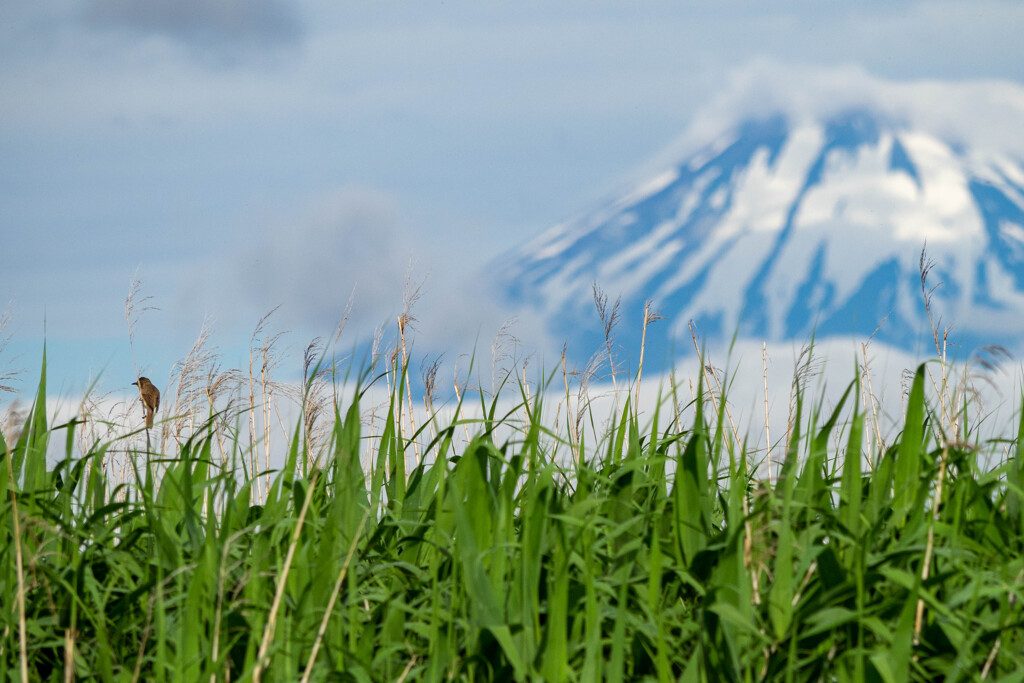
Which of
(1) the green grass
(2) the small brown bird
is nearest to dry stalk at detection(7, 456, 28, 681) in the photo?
(1) the green grass

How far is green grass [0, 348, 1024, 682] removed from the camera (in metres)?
1.96

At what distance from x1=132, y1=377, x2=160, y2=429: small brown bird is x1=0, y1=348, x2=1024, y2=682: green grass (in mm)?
1505

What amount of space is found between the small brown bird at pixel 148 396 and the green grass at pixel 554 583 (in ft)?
4.94

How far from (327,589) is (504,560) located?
0.45 meters

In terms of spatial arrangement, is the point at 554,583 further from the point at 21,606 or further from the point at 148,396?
the point at 148,396

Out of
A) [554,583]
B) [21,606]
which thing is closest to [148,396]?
[21,606]

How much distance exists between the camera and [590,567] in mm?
2053

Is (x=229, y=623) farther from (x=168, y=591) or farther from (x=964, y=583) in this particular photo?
(x=964, y=583)

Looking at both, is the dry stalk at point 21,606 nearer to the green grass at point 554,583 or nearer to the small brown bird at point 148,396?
the green grass at point 554,583

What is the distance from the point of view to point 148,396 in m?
4.50

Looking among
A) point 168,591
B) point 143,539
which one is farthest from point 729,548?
point 143,539

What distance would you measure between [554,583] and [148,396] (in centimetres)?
311

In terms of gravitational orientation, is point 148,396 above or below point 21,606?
above

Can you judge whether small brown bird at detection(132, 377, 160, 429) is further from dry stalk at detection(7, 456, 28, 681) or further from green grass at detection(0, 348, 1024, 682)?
dry stalk at detection(7, 456, 28, 681)
